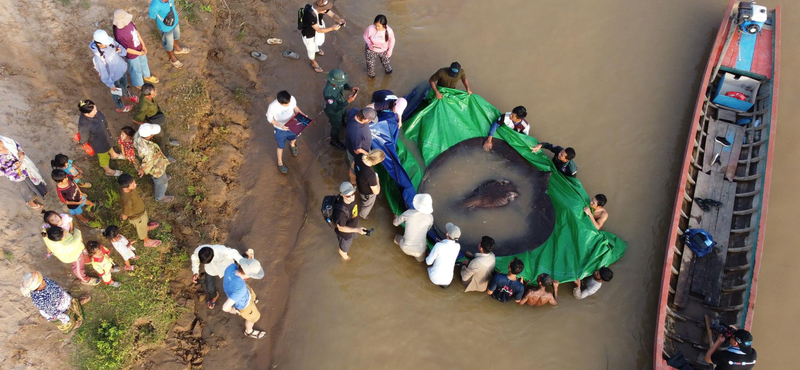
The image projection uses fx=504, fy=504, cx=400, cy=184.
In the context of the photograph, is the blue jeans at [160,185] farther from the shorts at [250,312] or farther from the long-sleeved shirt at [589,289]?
the long-sleeved shirt at [589,289]

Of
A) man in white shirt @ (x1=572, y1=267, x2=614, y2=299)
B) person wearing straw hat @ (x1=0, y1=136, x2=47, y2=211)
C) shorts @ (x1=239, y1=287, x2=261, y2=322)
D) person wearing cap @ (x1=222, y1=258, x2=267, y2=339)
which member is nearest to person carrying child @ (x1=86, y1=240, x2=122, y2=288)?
person wearing straw hat @ (x1=0, y1=136, x2=47, y2=211)

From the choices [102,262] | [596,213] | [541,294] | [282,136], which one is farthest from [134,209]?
[596,213]

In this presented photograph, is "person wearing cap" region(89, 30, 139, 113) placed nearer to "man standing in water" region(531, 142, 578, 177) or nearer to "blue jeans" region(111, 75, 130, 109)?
"blue jeans" region(111, 75, 130, 109)

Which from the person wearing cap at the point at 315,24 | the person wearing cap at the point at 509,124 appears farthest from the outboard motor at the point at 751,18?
the person wearing cap at the point at 315,24

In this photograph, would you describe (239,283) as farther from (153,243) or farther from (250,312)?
(153,243)

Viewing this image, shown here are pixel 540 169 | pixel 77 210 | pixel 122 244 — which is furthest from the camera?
pixel 540 169

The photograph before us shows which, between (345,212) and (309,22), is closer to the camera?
(345,212)
